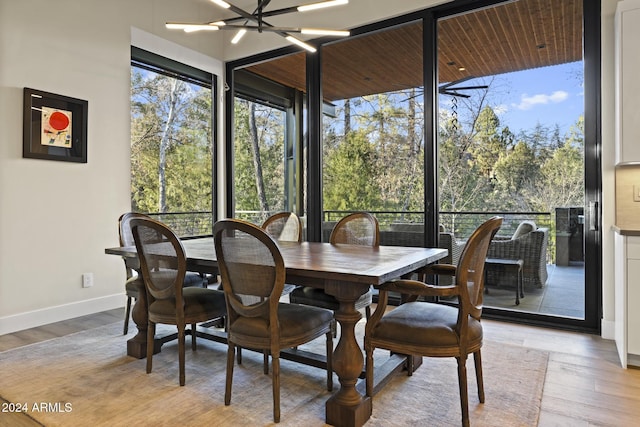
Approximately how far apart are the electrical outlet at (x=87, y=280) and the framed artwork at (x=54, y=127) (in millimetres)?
1093

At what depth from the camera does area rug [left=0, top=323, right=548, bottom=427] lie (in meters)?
1.95

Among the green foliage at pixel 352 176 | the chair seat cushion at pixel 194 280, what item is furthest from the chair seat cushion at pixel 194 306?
the green foliage at pixel 352 176

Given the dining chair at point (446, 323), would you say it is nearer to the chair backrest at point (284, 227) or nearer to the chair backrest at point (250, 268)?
the chair backrest at point (250, 268)

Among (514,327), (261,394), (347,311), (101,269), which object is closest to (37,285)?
(101,269)

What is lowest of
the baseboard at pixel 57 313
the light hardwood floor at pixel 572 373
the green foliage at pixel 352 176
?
the light hardwood floor at pixel 572 373

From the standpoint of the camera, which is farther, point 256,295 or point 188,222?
point 188,222

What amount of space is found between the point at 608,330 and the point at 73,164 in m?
4.77

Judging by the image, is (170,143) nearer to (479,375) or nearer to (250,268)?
(250,268)

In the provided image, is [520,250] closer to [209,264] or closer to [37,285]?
[209,264]

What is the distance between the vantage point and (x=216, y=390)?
2.25 meters

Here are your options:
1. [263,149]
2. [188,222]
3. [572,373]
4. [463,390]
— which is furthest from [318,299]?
[263,149]

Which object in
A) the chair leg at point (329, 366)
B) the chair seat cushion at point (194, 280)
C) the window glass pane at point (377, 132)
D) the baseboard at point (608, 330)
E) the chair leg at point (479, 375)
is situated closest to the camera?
the chair leg at point (479, 375)

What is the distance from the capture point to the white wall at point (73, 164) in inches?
131

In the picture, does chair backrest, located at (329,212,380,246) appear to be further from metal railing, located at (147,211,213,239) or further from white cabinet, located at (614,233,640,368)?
metal railing, located at (147,211,213,239)
